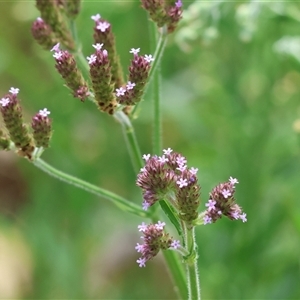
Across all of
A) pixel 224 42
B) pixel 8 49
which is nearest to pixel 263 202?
pixel 224 42

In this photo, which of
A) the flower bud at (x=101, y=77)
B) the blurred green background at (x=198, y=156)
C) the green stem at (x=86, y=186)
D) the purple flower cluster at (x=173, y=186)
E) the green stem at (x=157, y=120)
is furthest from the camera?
the blurred green background at (x=198, y=156)

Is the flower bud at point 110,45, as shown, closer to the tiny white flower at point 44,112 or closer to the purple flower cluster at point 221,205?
the tiny white flower at point 44,112

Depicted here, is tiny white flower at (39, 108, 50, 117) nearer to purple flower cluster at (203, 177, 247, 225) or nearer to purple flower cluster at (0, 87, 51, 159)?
purple flower cluster at (0, 87, 51, 159)

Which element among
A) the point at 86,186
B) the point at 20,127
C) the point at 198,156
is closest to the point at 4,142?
the point at 20,127

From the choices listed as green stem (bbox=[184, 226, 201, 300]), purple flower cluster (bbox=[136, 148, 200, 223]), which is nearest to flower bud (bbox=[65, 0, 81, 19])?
purple flower cluster (bbox=[136, 148, 200, 223])

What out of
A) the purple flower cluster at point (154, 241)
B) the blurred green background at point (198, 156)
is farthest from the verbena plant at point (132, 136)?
the blurred green background at point (198, 156)

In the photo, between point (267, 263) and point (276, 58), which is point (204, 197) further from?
point (276, 58)
